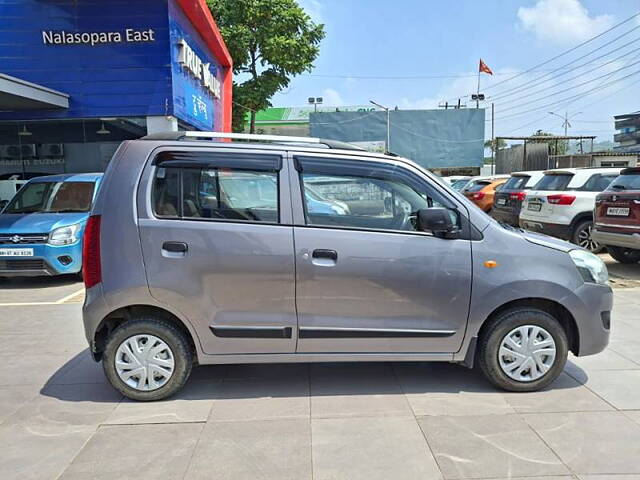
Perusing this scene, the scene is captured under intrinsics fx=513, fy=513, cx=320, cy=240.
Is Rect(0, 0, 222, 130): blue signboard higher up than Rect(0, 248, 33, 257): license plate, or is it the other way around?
Rect(0, 0, 222, 130): blue signboard

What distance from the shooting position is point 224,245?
11.8 ft

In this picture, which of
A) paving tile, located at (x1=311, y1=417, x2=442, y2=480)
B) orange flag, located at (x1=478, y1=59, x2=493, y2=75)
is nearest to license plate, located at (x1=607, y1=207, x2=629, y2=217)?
paving tile, located at (x1=311, y1=417, x2=442, y2=480)

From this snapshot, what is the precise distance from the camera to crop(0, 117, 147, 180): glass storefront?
12781mm

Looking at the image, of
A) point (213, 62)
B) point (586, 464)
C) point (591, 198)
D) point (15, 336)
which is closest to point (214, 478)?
point (586, 464)

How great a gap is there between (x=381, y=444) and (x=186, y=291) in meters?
1.66

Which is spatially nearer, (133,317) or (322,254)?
(322,254)

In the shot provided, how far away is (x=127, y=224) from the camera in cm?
360

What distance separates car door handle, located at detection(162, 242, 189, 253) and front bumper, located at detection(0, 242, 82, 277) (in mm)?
4855

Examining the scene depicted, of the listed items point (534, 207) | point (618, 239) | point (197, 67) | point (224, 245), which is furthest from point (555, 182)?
point (197, 67)

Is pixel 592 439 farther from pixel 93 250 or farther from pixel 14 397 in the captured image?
pixel 14 397

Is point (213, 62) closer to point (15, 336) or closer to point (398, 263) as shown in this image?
point (15, 336)

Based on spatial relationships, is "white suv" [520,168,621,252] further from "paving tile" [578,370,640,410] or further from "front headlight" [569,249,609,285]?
"front headlight" [569,249,609,285]

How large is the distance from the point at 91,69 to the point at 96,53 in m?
0.40

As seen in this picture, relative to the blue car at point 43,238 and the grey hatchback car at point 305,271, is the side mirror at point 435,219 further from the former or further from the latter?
the blue car at point 43,238
